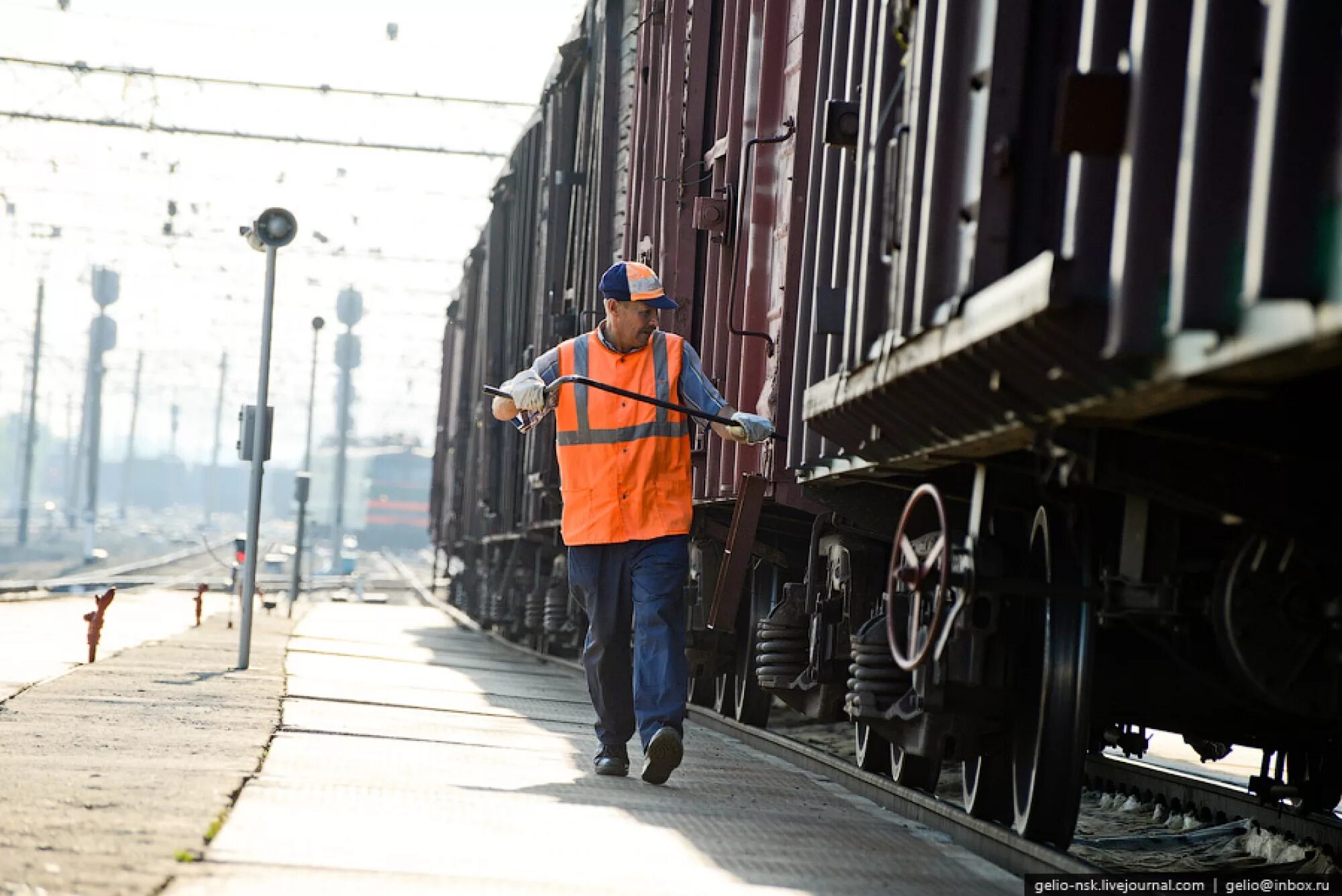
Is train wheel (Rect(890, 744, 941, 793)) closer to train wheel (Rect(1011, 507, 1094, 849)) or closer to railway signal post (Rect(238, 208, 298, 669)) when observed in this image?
train wheel (Rect(1011, 507, 1094, 849))

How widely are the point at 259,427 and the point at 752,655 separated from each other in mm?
3650

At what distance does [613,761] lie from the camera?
270 inches

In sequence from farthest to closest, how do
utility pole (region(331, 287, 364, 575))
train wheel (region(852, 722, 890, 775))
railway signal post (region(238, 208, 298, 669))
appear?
utility pole (region(331, 287, 364, 575))
railway signal post (region(238, 208, 298, 669))
train wheel (region(852, 722, 890, 775))

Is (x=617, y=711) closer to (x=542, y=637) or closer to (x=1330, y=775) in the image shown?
(x=1330, y=775)

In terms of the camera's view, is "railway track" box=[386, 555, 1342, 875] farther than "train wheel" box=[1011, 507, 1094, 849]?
Yes

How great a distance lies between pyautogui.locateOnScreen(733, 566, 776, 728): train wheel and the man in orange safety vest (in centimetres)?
263

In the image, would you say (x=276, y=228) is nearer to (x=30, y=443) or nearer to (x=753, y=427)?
(x=753, y=427)

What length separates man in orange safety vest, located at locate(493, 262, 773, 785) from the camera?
6.71 m

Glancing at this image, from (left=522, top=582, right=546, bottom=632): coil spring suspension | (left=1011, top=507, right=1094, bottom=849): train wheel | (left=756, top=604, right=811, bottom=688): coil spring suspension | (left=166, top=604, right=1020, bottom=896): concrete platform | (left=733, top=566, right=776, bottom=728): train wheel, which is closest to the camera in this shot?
(left=166, top=604, right=1020, bottom=896): concrete platform

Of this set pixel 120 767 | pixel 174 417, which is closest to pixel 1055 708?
pixel 120 767

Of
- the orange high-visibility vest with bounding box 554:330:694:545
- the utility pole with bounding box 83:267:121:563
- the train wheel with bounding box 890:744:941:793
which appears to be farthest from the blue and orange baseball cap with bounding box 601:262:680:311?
the utility pole with bounding box 83:267:121:563

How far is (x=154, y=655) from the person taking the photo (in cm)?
1266

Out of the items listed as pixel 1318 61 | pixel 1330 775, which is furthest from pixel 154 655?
pixel 1318 61

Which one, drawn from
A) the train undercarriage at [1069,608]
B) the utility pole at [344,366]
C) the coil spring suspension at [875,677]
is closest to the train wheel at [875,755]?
the train undercarriage at [1069,608]
